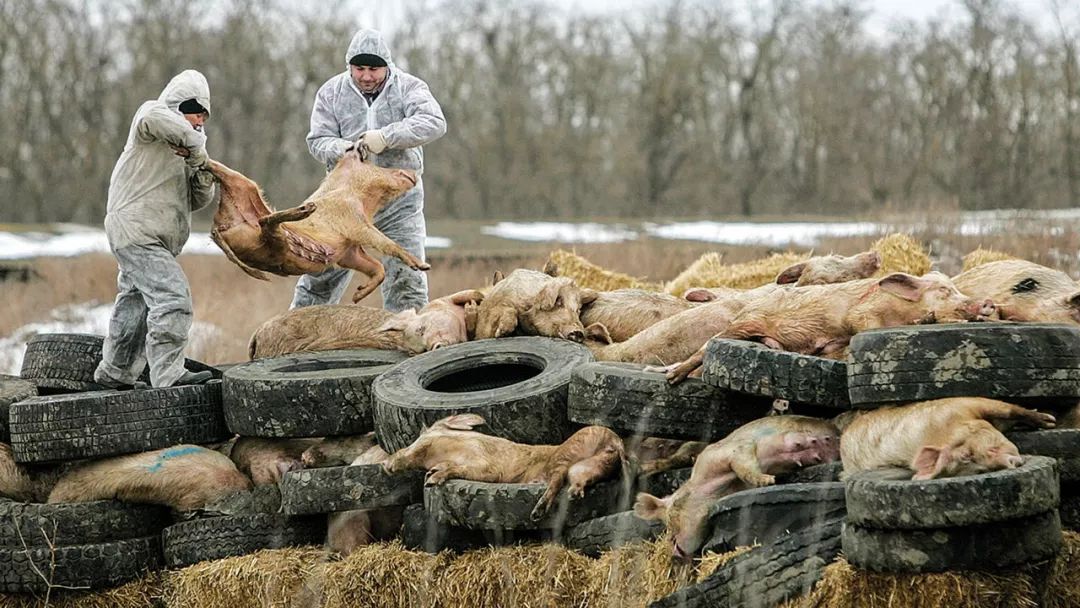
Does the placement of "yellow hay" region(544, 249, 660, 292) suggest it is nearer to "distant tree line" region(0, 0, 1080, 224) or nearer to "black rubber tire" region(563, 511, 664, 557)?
"black rubber tire" region(563, 511, 664, 557)

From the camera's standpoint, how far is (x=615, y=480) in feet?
22.8

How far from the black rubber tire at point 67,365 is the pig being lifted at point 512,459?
7.95 ft

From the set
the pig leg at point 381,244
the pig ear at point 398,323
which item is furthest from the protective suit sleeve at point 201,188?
the pig ear at point 398,323

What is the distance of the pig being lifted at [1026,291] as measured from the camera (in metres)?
7.34

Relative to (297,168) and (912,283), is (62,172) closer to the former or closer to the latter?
(297,168)

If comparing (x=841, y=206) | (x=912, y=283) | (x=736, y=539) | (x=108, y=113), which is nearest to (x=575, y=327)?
(x=912, y=283)

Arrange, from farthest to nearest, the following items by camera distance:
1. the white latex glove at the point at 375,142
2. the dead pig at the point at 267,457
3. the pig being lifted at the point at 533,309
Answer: the white latex glove at the point at 375,142, the pig being lifted at the point at 533,309, the dead pig at the point at 267,457

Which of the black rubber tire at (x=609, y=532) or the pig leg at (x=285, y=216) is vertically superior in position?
the pig leg at (x=285, y=216)

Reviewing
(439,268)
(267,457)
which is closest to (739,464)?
(267,457)

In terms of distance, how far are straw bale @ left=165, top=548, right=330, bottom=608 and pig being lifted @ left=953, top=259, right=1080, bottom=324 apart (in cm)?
403

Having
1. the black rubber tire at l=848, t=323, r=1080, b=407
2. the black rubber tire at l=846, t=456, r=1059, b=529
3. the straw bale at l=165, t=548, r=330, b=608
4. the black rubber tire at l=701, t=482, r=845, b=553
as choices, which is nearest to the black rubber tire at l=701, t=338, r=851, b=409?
the black rubber tire at l=848, t=323, r=1080, b=407

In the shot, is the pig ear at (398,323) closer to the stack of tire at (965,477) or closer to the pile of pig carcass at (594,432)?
the pile of pig carcass at (594,432)

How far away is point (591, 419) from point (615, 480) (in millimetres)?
440

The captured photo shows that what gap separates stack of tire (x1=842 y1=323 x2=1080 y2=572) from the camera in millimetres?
5309
